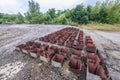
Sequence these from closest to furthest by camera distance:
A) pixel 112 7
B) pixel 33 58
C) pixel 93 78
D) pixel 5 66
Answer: pixel 93 78
pixel 5 66
pixel 33 58
pixel 112 7

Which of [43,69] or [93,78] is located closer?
[93,78]

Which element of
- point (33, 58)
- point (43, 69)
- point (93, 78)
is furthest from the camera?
point (33, 58)

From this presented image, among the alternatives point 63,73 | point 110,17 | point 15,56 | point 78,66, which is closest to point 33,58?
point 15,56

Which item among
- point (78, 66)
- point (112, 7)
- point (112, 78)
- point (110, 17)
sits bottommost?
point (112, 78)

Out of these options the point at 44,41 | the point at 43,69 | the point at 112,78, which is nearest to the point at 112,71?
the point at 112,78

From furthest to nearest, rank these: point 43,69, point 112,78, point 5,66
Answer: point 5,66 < point 43,69 < point 112,78

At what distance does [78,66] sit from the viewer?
268cm

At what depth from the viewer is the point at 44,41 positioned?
5594 mm

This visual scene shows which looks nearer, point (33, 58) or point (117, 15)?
point (33, 58)

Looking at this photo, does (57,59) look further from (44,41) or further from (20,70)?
(44,41)

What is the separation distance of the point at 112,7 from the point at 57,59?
2273 cm

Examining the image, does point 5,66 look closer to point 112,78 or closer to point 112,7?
point 112,78

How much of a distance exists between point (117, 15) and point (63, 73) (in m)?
23.5

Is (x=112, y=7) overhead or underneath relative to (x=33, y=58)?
overhead
